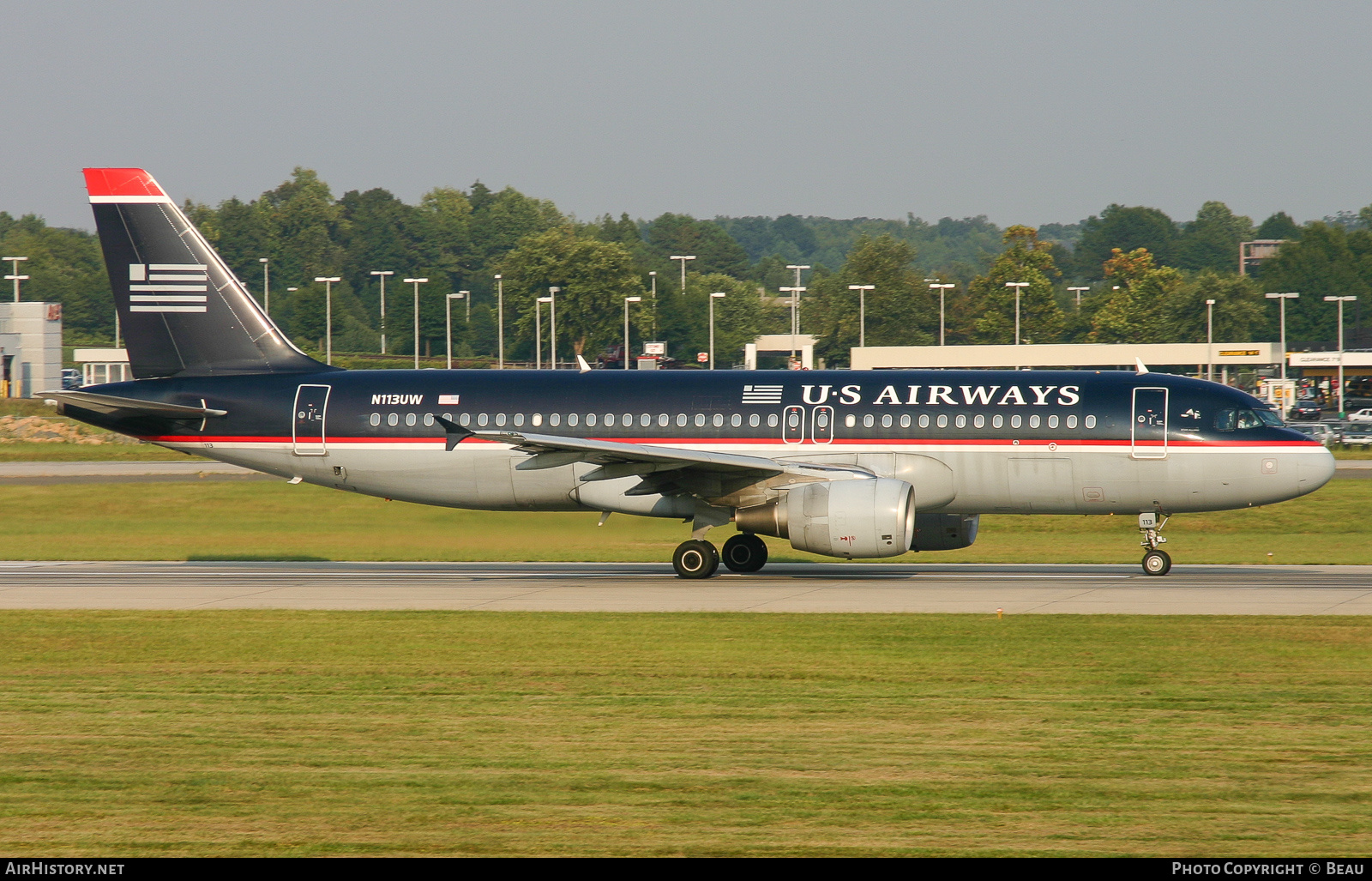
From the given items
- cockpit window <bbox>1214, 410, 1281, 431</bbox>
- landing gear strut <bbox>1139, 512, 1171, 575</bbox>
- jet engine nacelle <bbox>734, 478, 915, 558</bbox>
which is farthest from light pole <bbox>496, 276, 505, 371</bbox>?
cockpit window <bbox>1214, 410, 1281, 431</bbox>

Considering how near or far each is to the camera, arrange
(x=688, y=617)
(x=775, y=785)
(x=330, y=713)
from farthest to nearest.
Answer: (x=688, y=617) < (x=330, y=713) < (x=775, y=785)

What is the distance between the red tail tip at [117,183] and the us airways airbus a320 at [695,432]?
5cm

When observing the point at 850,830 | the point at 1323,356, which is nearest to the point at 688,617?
the point at 850,830

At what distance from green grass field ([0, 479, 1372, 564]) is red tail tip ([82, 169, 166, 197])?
28.6 ft

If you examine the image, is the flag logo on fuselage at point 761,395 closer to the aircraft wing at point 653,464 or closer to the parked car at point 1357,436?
the aircraft wing at point 653,464

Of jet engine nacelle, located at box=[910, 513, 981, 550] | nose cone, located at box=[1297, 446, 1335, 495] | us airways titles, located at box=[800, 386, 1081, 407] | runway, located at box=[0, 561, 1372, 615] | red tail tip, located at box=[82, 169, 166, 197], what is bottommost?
runway, located at box=[0, 561, 1372, 615]

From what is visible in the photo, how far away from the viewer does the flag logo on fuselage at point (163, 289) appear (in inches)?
1236

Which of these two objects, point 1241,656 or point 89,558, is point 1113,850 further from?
point 89,558

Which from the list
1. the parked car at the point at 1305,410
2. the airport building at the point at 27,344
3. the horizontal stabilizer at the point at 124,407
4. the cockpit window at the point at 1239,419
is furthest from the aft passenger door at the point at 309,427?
the airport building at the point at 27,344

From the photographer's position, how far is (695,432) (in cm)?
2916

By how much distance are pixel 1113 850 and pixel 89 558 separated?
29237mm

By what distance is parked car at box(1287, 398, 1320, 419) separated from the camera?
95.7 m

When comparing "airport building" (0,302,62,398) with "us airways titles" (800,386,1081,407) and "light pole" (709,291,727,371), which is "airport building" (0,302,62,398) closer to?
"light pole" (709,291,727,371)
